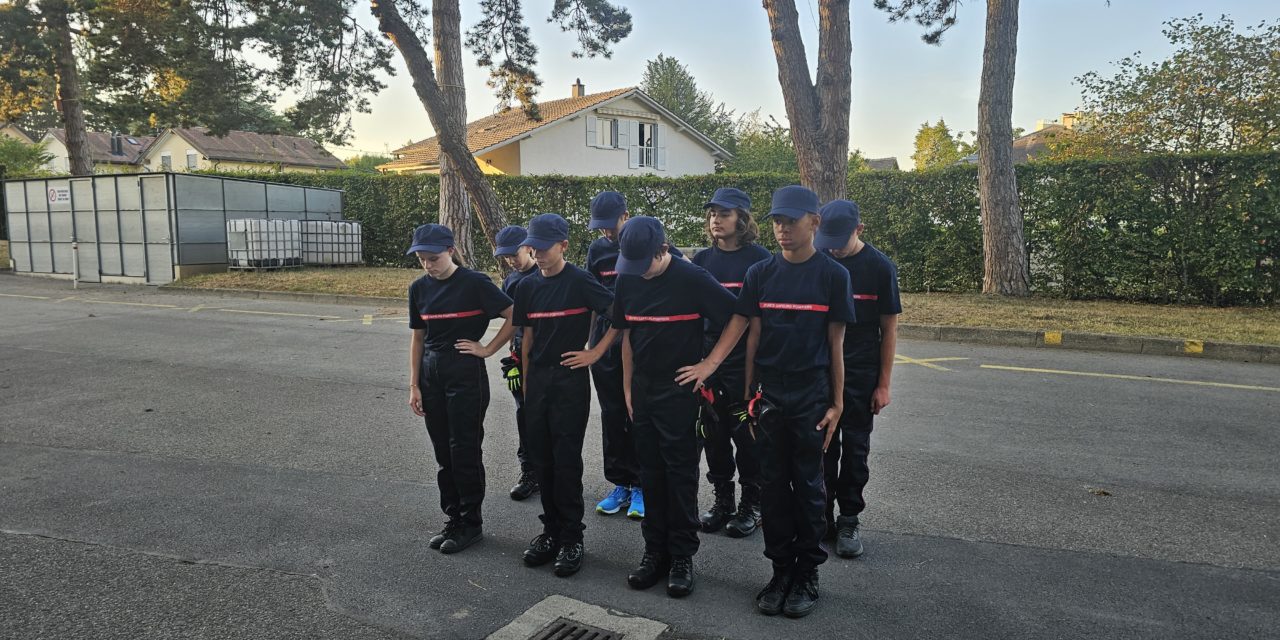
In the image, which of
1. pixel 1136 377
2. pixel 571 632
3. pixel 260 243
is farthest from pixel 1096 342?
pixel 260 243

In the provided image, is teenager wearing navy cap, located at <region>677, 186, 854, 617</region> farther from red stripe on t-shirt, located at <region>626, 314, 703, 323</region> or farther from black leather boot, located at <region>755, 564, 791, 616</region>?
red stripe on t-shirt, located at <region>626, 314, 703, 323</region>

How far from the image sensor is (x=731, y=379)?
426 cm

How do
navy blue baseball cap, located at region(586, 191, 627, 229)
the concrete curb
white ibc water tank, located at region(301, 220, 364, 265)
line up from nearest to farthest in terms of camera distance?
navy blue baseball cap, located at region(586, 191, 627, 229)
the concrete curb
white ibc water tank, located at region(301, 220, 364, 265)

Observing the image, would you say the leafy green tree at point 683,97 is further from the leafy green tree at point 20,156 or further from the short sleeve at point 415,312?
the short sleeve at point 415,312

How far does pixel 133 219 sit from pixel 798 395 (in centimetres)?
2263

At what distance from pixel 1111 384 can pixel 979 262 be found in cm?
763

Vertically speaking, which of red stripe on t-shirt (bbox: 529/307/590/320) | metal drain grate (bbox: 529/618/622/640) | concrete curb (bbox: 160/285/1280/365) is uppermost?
red stripe on t-shirt (bbox: 529/307/590/320)

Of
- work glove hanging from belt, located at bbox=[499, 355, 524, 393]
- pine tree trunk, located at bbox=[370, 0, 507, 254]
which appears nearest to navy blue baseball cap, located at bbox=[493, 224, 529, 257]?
work glove hanging from belt, located at bbox=[499, 355, 524, 393]

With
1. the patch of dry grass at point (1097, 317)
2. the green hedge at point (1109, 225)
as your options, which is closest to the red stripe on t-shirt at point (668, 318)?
the patch of dry grass at point (1097, 317)

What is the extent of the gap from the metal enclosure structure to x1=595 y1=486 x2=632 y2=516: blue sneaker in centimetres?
1957

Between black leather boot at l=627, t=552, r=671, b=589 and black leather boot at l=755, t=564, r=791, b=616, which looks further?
black leather boot at l=627, t=552, r=671, b=589

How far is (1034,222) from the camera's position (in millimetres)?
14516

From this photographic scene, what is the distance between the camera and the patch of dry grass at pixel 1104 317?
1048cm

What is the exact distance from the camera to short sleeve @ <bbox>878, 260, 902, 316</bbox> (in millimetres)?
4039
